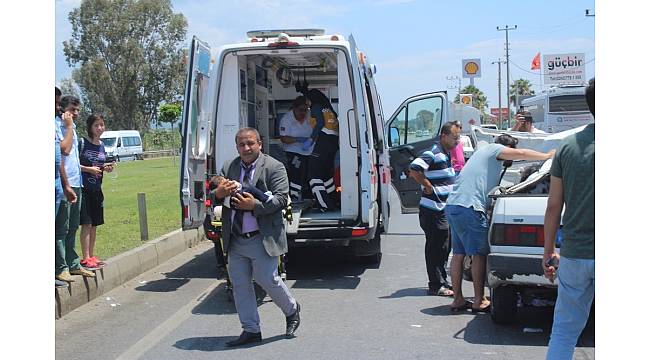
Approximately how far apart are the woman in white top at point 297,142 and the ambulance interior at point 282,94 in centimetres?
15

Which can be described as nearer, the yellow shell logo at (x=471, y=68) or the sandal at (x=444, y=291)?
the sandal at (x=444, y=291)

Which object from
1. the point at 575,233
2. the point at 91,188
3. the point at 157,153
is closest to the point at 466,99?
the point at 91,188

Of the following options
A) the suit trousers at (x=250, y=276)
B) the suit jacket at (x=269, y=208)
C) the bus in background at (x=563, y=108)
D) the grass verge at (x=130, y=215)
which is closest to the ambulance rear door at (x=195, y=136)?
the grass verge at (x=130, y=215)

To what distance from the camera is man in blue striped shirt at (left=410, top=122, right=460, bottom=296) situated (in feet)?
24.7

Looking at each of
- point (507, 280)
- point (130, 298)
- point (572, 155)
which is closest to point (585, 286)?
point (572, 155)

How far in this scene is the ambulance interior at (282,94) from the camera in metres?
8.40

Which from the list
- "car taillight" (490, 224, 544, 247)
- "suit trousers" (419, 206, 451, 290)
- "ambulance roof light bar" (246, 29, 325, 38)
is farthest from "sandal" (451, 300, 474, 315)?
"ambulance roof light bar" (246, 29, 325, 38)

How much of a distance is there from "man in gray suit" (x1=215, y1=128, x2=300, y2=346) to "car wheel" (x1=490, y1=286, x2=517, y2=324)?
1664 mm

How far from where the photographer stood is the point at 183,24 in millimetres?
65500

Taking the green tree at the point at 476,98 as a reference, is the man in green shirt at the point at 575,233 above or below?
below

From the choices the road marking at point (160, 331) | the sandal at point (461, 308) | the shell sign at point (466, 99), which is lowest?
the road marking at point (160, 331)

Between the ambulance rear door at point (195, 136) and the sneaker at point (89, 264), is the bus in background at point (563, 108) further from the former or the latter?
the sneaker at point (89, 264)
